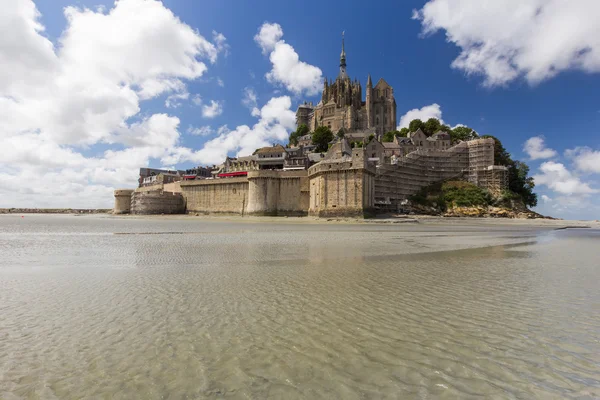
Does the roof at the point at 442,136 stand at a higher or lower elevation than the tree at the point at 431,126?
lower

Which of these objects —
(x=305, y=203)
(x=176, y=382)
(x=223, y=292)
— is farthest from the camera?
(x=305, y=203)

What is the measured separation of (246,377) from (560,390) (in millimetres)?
3187

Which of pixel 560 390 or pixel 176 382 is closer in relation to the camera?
pixel 560 390

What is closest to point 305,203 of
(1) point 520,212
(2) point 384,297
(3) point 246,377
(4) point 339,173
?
(4) point 339,173

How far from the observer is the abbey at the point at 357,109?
3708 inches

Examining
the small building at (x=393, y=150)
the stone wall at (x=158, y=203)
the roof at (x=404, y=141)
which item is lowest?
the stone wall at (x=158, y=203)

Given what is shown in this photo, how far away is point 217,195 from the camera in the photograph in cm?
5434

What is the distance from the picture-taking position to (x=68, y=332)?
15.7 ft

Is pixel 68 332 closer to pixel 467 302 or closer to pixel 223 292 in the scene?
pixel 223 292

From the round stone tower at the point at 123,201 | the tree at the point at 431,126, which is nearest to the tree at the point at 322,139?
the tree at the point at 431,126

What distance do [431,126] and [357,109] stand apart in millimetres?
25388

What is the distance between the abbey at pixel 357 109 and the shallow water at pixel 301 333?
8429 centimetres

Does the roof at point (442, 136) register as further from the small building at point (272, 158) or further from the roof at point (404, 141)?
the small building at point (272, 158)

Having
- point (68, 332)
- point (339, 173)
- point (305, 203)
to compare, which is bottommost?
point (68, 332)
